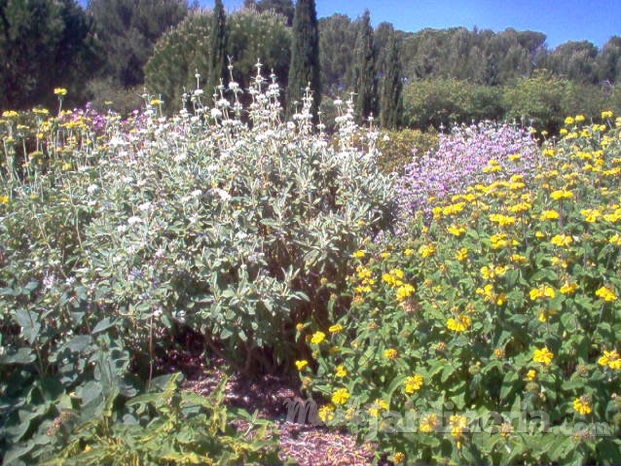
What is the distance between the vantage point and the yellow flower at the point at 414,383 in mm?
2439

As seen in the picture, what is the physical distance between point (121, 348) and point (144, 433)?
0.50 metres

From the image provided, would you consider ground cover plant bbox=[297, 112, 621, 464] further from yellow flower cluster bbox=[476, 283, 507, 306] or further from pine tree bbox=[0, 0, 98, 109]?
pine tree bbox=[0, 0, 98, 109]

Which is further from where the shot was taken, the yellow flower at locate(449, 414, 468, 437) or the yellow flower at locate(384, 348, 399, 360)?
the yellow flower at locate(384, 348, 399, 360)

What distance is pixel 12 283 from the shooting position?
9.28 feet

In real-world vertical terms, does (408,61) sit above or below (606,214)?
above

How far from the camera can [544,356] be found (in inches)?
91.3

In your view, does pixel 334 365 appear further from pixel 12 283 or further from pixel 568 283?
pixel 12 283

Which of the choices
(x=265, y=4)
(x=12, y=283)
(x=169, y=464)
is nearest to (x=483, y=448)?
(x=169, y=464)

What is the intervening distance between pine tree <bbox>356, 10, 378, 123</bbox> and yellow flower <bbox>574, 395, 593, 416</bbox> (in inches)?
508

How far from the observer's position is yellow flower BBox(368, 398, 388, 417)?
249 centimetres

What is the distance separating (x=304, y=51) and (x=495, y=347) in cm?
1109

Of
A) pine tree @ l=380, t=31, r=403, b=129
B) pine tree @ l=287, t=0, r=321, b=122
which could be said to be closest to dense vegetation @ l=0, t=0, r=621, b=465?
pine tree @ l=287, t=0, r=321, b=122

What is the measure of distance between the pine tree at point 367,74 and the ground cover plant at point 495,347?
12198mm

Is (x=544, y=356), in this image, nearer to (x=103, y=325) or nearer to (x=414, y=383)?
(x=414, y=383)
